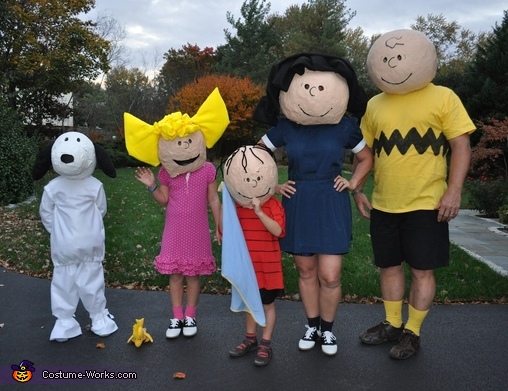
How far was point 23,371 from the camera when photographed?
3346 mm

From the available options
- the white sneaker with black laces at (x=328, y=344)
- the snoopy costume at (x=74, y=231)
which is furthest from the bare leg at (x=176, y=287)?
the white sneaker with black laces at (x=328, y=344)

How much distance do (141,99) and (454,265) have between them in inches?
1187

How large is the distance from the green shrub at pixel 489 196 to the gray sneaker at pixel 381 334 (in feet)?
27.1

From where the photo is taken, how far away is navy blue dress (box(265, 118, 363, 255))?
345cm

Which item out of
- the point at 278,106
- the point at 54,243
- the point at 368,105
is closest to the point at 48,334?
the point at 54,243

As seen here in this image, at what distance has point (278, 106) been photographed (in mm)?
3541

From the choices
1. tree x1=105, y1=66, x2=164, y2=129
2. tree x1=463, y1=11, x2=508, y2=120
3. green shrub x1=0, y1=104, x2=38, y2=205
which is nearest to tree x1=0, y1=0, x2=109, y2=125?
green shrub x1=0, y1=104, x2=38, y2=205

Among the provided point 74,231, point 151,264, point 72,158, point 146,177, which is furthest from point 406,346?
point 151,264

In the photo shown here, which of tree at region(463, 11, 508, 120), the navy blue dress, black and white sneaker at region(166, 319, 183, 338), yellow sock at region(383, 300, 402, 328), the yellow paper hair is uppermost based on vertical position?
tree at region(463, 11, 508, 120)

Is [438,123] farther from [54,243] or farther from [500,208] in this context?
[500,208]

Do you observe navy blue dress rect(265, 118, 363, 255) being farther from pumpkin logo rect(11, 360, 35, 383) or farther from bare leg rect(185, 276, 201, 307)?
pumpkin logo rect(11, 360, 35, 383)

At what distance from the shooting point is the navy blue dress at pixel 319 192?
11.3ft

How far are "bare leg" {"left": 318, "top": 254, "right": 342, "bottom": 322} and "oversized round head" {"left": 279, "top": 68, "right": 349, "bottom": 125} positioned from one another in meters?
0.92

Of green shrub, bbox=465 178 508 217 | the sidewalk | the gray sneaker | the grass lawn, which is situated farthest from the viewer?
green shrub, bbox=465 178 508 217
